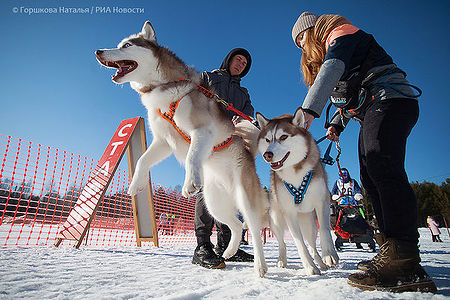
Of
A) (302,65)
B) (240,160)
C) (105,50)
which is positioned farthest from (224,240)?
(105,50)

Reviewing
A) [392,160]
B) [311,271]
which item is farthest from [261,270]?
[392,160]

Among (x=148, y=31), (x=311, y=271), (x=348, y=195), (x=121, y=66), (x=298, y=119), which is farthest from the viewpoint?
(x=348, y=195)

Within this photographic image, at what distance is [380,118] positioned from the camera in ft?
5.27

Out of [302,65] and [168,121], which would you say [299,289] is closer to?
[168,121]

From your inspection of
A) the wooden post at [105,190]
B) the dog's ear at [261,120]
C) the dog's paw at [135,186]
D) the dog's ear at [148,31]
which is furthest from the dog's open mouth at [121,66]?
the wooden post at [105,190]

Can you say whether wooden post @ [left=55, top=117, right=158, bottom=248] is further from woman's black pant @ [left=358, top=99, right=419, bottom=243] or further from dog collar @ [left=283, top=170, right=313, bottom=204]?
woman's black pant @ [left=358, top=99, right=419, bottom=243]

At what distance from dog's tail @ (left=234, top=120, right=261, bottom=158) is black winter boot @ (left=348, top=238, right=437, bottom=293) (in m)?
1.73

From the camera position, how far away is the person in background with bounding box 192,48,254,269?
2576 millimetres

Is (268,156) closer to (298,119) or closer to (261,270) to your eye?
(298,119)

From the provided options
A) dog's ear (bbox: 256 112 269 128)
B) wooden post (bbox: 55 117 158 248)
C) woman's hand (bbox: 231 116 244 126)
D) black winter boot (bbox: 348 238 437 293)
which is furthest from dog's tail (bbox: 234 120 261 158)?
wooden post (bbox: 55 117 158 248)

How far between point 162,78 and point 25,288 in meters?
1.99

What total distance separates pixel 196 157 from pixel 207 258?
1198 mm

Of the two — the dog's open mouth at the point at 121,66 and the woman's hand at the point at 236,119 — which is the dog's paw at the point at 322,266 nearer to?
the woman's hand at the point at 236,119

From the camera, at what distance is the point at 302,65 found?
7.77 ft
